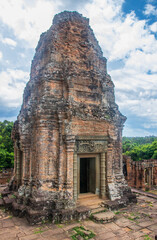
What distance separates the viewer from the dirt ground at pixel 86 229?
6375 mm

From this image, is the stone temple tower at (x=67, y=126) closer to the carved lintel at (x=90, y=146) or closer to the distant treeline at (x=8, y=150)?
the carved lintel at (x=90, y=146)

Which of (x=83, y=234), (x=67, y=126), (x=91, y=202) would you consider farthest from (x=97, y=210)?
(x=67, y=126)

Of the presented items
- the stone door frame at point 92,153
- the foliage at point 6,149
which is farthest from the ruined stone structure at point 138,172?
the foliage at point 6,149

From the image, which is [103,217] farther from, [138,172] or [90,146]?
[138,172]

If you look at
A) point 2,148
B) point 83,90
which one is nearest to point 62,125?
point 83,90

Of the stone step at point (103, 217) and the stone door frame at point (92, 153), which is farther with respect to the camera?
the stone door frame at point (92, 153)

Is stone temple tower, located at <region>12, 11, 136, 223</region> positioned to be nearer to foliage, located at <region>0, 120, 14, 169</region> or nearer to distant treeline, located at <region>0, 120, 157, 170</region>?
foliage, located at <region>0, 120, 14, 169</region>

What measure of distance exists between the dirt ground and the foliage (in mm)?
12918

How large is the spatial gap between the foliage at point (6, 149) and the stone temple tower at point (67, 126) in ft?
34.3

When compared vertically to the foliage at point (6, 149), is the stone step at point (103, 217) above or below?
below

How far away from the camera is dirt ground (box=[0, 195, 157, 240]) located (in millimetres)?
6375

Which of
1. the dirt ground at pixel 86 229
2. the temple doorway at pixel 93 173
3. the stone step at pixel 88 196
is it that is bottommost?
the dirt ground at pixel 86 229

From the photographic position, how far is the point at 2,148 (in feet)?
69.3

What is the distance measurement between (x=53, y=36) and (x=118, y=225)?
918 cm
